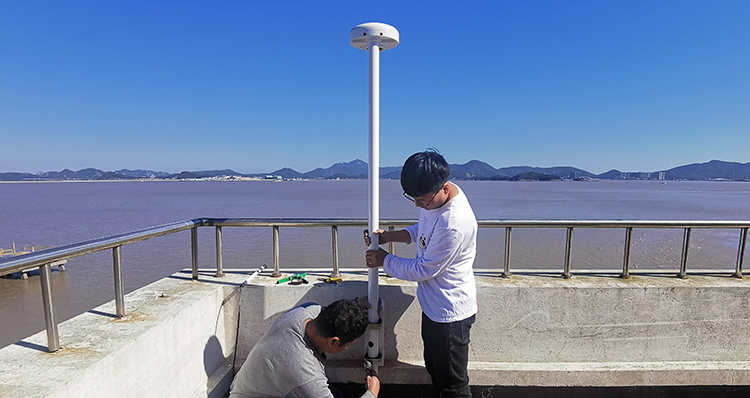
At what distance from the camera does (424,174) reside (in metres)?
2.04

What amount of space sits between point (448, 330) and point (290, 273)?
1819 mm

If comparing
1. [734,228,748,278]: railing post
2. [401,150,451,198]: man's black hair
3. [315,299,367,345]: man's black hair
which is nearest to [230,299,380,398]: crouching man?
[315,299,367,345]: man's black hair

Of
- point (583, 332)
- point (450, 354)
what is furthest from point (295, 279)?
point (583, 332)

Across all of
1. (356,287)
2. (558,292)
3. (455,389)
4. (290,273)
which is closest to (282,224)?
(290,273)

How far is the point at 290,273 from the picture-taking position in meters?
3.58

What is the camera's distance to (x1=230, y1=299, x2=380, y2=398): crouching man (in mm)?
1977

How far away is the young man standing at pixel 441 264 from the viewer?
6.85 feet

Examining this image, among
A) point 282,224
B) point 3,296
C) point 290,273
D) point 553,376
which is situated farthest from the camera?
point 3,296

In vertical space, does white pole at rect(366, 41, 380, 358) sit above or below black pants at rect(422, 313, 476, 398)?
above

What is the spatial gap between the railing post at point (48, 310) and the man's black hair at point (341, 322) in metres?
1.39

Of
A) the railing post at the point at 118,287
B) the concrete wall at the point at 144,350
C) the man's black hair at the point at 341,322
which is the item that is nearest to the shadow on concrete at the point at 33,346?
the concrete wall at the point at 144,350

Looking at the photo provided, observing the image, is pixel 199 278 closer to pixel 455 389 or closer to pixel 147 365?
pixel 147 365

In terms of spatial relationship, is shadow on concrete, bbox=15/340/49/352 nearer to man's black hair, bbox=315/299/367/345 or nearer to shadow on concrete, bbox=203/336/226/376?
shadow on concrete, bbox=203/336/226/376

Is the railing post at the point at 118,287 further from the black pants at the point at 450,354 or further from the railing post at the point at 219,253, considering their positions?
the black pants at the point at 450,354
